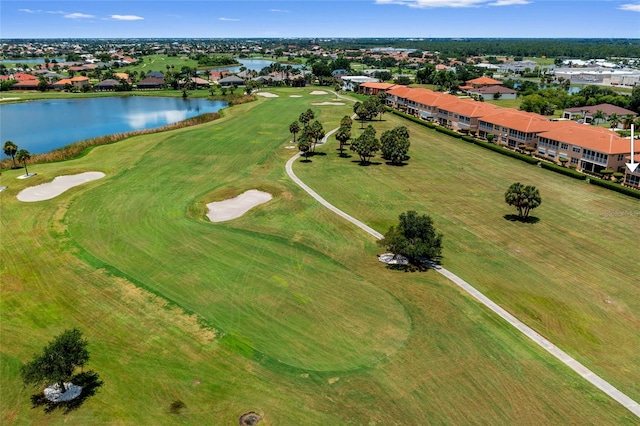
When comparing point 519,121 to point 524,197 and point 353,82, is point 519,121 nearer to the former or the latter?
point 524,197

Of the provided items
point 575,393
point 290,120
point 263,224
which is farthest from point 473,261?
point 290,120

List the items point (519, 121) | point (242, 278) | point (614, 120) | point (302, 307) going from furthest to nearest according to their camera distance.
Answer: point (614, 120) < point (519, 121) < point (242, 278) < point (302, 307)

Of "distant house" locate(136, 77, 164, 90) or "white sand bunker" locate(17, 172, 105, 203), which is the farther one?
"distant house" locate(136, 77, 164, 90)

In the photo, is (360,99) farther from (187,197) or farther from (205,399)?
(205,399)

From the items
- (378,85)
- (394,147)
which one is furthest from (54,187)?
(378,85)

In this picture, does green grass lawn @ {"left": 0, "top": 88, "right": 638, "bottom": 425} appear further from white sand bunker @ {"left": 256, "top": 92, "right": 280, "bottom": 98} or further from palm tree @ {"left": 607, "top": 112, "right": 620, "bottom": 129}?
white sand bunker @ {"left": 256, "top": 92, "right": 280, "bottom": 98}

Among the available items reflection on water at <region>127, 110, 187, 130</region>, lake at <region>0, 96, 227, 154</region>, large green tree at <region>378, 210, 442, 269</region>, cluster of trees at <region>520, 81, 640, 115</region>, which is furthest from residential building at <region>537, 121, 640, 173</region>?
reflection on water at <region>127, 110, 187, 130</region>
